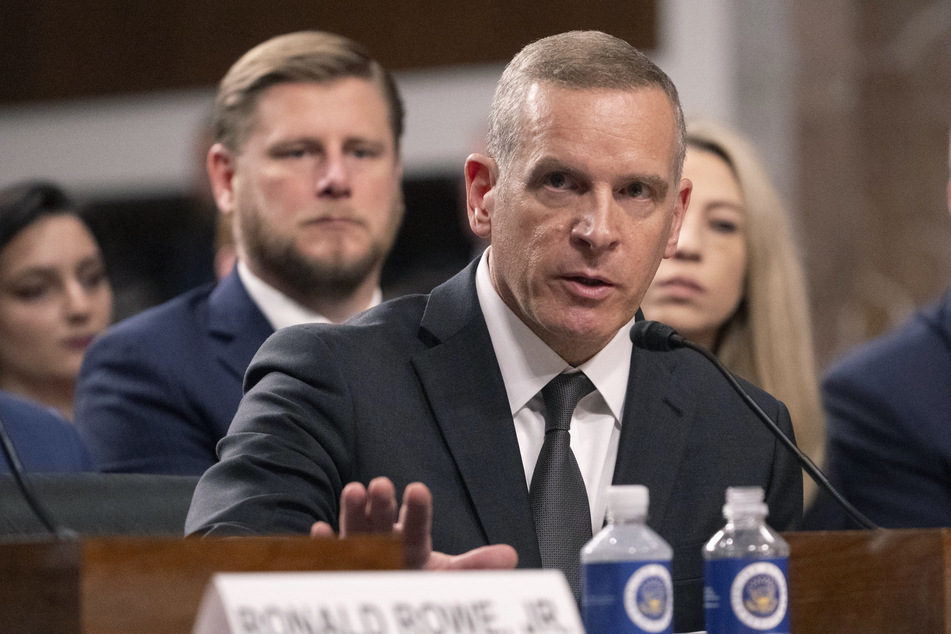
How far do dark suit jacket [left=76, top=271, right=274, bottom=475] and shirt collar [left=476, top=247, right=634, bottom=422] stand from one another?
0.90m

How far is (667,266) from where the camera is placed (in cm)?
305

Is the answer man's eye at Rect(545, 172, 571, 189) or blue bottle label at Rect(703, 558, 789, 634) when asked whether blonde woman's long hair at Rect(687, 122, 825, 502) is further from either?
blue bottle label at Rect(703, 558, 789, 634)

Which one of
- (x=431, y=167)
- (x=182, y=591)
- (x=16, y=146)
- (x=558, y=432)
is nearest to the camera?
(x=182, y=591)

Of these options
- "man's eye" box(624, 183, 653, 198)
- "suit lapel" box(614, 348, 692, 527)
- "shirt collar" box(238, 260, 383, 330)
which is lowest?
"shirt collar" box(238, 260, 383, 330)

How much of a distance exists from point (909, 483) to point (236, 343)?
1.44 metres

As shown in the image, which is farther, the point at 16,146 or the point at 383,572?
the point at 16,146

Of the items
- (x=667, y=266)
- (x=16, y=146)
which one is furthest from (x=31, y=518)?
(x=16, y=146)

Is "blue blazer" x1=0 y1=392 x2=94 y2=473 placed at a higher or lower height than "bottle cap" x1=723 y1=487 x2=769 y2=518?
lower

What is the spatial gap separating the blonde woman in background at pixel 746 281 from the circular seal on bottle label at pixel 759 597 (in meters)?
1.83

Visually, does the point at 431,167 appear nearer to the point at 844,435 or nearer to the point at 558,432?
the point at 844,435

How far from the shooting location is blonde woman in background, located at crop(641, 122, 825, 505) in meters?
3.09

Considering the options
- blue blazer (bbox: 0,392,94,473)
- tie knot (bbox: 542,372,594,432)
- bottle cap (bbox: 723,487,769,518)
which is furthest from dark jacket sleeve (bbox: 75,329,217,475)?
bottle cap (bbox: 723,487,769,518)

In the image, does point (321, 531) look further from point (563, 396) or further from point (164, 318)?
point (164, 318)

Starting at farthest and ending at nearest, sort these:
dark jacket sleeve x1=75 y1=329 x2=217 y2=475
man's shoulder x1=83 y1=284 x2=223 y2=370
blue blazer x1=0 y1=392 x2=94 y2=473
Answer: man's shoulder x1=83 y1=284 x2=223 y2=370 → dark jacket sleeve x1=75 y1=329 x2=217 y2=475 → blue blazer x1=0 y1=392 x2=94 y2=473
